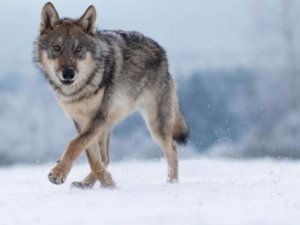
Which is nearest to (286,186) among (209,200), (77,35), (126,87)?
(209,200)

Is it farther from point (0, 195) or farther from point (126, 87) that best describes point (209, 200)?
point (0, 195)

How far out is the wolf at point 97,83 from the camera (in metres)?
6.92

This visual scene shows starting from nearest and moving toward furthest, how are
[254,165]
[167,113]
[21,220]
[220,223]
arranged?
[220,223] < [21,220] < [167,113] < [254,165]

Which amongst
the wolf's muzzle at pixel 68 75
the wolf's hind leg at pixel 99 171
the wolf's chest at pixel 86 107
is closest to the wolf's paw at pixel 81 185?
the wolf's hind leg at pixel 99 171

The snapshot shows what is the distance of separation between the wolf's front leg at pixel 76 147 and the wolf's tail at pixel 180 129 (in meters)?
1.73

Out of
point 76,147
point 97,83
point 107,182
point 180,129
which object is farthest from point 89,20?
point 180,129

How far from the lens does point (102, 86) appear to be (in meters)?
7.22

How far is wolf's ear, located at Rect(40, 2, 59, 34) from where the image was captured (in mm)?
7203

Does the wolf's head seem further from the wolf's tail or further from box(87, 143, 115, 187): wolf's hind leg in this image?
the wolf's tail

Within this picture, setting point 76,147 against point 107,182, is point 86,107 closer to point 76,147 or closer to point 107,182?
point 76,147


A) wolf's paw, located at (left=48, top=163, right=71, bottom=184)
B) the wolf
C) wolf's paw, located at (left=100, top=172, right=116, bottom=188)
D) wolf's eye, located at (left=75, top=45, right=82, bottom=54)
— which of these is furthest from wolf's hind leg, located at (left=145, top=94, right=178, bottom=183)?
wolf's paw, located at (left=48, top=163, right=71, bottom=184)

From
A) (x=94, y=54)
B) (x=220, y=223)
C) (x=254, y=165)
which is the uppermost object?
(x=94, y=54)

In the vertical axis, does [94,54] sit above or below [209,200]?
above

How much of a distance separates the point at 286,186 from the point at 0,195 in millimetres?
3306
